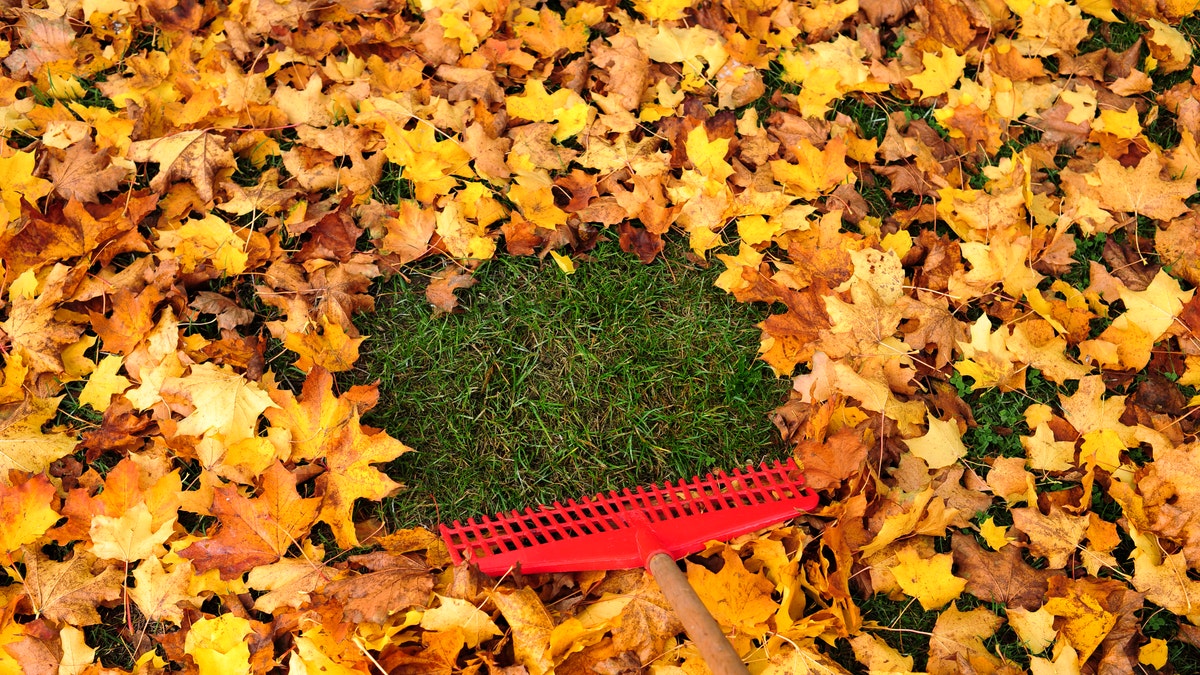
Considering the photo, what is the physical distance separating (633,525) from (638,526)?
2cm

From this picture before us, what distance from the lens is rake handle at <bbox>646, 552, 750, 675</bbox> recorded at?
1630 millimetres

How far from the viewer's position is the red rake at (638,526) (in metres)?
2.00

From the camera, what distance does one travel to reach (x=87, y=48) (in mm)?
2859

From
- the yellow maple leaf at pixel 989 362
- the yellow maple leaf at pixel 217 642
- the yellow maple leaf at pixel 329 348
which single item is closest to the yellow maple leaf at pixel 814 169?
the yellow maple leaf at pixel 989 362

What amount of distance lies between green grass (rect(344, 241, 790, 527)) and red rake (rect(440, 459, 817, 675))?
13 centimetres

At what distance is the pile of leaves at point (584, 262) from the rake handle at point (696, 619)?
172mm

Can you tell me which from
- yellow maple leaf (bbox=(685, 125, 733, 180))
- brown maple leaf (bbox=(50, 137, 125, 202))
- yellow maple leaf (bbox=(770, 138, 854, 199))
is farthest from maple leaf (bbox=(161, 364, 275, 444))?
yellow maple leaf (bbox=(770, 138, 854, 199))

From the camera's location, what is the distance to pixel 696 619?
172 centimetres

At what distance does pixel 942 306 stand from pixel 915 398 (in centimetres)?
26

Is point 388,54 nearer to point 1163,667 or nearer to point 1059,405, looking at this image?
point 1059,405

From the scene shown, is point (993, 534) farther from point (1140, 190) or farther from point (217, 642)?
point (217, 642)

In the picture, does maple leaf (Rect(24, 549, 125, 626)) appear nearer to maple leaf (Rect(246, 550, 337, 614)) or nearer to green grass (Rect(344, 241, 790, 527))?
maple leaf (Rect(246, 550, 337, 614))

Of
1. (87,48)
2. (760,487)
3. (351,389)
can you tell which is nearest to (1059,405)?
(760,487)

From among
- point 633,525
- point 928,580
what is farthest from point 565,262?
point 928,580
